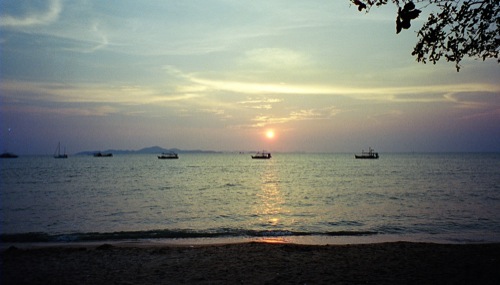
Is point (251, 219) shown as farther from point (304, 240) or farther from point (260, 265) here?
point (260, 265)

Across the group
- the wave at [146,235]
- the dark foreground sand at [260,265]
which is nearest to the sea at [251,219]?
the wave at [146,235]

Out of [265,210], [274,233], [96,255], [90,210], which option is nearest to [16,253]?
[96,255]

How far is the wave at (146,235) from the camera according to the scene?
17453mm

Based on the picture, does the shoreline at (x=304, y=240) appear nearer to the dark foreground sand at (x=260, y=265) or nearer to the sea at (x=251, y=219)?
the sea at (x=251, y=219)

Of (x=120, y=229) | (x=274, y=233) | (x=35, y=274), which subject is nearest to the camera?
(x=35, y=274)

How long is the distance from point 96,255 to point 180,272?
4.14 meters

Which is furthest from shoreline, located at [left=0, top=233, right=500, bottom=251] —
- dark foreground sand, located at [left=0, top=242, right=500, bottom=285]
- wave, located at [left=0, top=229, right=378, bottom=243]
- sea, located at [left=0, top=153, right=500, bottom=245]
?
dark foreground sand, located at [left=0, top=242, right=500, bottom=285]

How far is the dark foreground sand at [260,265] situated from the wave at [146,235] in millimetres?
4409

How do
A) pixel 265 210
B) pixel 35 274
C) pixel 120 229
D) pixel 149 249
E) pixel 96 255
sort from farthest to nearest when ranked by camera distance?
pixel 265 210
pixel 120 229
pixel 149 249
pixel 96 255
pixel 35 274

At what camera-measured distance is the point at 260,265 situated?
10664mm

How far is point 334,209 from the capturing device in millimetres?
27812

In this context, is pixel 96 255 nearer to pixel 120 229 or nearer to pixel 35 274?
pixel 35 274

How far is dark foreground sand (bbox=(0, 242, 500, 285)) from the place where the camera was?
9172 mm

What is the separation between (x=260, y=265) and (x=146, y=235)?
31.8 ft
